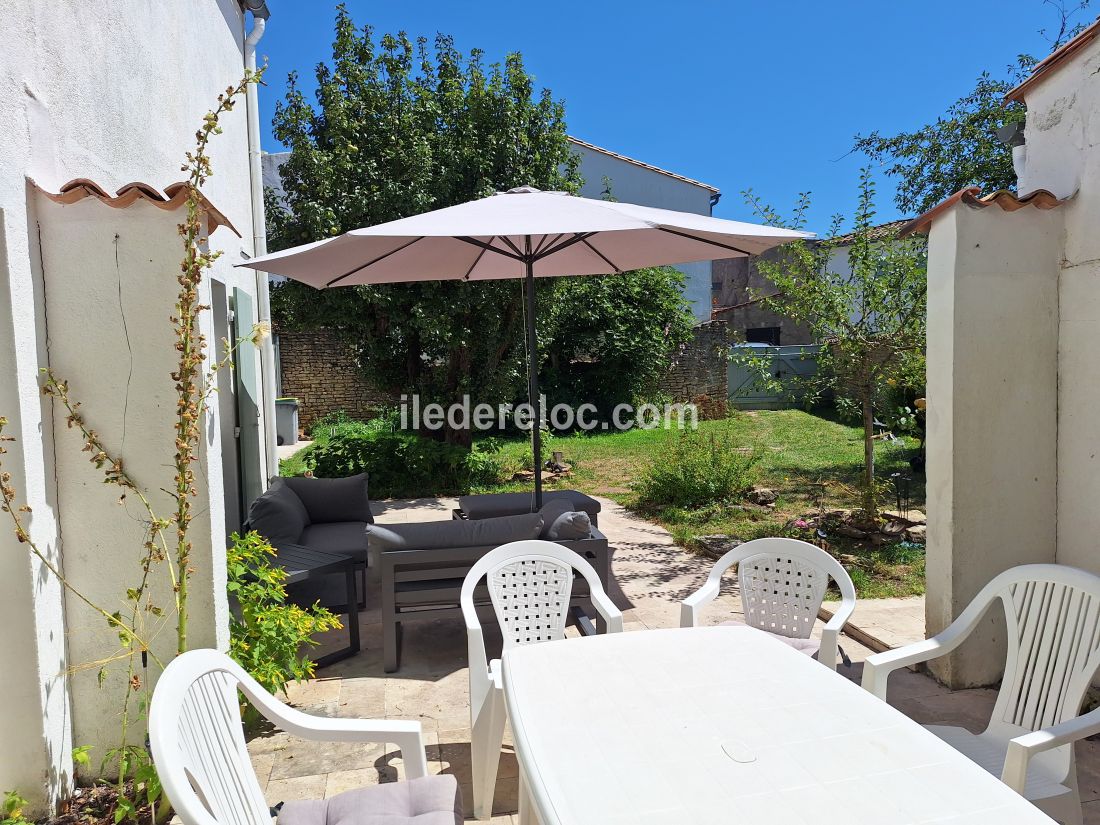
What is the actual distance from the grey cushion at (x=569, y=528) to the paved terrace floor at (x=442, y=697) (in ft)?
2.06

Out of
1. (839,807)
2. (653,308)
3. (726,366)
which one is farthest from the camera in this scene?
(726,366)

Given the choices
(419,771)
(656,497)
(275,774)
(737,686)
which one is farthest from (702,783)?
(656,497)

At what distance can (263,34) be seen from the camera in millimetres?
6727

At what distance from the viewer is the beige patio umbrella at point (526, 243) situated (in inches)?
140

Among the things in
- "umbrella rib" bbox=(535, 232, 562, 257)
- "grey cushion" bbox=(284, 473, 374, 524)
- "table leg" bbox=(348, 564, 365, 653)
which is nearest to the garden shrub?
"table leg" bbox=(348, 564, 365, 653)

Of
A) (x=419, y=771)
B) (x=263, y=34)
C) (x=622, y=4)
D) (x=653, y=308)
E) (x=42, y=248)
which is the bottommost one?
(x=419, y=771)

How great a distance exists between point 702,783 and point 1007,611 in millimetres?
1626

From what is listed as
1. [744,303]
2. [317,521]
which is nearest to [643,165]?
[744,303]

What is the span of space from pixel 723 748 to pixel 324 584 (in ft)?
10.3

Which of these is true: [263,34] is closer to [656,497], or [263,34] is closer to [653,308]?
[656,497]

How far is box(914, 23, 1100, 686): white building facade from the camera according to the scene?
3293 millimetres

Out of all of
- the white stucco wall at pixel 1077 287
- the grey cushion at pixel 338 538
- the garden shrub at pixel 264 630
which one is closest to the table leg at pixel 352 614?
the grey cushion at pixel 338 538

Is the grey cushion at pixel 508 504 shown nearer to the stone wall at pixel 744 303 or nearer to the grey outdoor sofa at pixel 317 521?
the grey outdoor sofa at pixel 317 521

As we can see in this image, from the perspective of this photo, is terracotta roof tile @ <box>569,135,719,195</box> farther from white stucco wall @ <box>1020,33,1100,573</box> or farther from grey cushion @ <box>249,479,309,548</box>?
white stucco wall @ <box>1020,33,1100,573</box>
